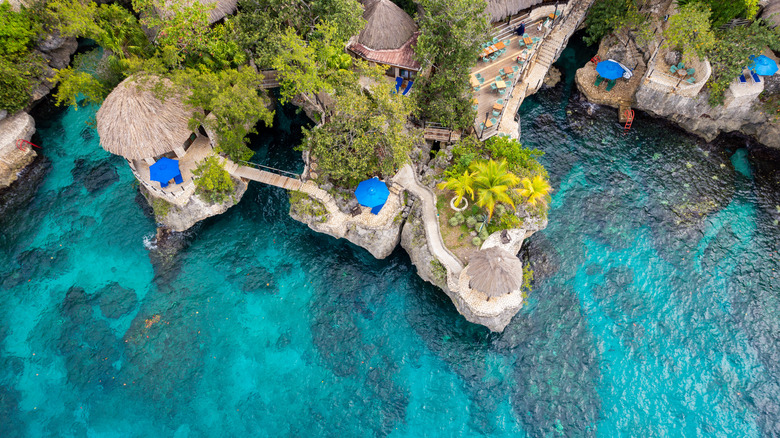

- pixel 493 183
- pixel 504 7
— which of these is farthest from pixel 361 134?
pixel 504 7

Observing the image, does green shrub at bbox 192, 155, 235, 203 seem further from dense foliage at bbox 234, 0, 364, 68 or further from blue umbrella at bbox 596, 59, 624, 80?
blue umbrella at bbox 596, 59, 624, 80

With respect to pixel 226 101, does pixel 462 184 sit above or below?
below

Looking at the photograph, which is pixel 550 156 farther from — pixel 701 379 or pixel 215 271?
pixel 215 271

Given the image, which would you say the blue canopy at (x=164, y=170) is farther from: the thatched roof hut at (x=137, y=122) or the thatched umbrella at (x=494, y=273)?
the thatched umbrella at (x=494, y=273)

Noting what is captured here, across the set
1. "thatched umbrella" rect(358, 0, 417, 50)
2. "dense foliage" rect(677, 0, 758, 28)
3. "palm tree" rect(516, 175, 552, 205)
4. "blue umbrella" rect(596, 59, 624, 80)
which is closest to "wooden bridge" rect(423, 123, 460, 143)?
"thatched umbrella" rect(358, 0, 417, 50)

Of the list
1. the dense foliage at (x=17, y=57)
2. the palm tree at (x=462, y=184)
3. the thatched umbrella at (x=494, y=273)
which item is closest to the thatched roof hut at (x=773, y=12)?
the palm tree at (x=462, y=184)

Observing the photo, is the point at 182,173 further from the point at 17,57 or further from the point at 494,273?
the point at 494,273
